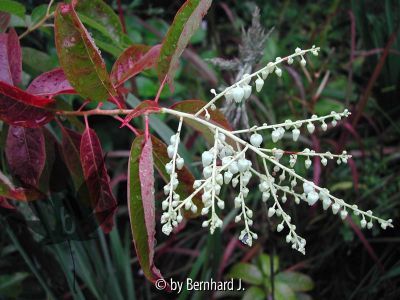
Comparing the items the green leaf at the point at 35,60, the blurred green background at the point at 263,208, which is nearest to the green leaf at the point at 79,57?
the blurred green background at the point at 263,208

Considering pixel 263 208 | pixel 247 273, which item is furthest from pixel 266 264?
pixel 263 208

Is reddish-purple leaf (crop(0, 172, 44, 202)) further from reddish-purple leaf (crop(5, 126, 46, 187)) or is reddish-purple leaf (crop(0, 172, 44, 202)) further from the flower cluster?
the flower cluster

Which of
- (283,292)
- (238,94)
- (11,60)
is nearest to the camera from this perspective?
(238,94)

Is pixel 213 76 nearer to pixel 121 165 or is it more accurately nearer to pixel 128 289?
pixel 121 165

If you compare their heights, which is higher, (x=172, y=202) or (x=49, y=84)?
(x=49, y=84)

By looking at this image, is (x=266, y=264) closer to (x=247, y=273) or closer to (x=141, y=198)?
(x=247, y=273)

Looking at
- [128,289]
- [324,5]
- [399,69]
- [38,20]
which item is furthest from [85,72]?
[324,5]
